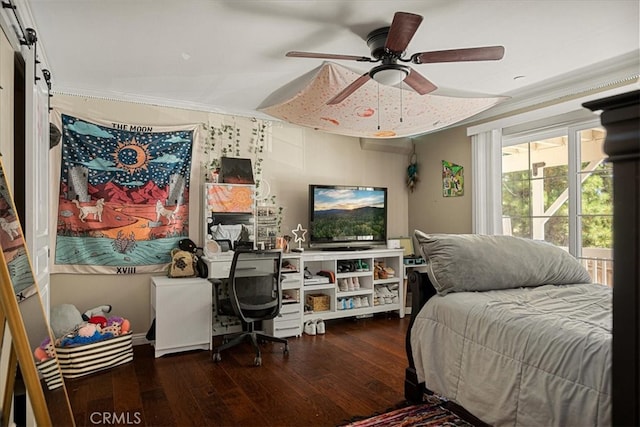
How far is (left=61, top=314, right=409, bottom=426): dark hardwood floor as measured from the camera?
2255mm

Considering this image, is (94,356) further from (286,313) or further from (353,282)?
(353,282)

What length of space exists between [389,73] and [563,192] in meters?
2.25

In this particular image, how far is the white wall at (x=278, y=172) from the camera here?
3463 mm

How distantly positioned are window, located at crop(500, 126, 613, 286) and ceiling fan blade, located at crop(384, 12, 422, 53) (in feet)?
6.80

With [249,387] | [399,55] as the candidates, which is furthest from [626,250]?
[249,387]

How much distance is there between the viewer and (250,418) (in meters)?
2.23

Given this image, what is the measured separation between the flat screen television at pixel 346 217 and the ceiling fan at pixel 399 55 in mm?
1684

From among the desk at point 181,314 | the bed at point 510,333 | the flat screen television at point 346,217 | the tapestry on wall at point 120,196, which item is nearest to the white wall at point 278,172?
the tapestry on wall at point 120,196

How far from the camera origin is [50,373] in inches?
64.3

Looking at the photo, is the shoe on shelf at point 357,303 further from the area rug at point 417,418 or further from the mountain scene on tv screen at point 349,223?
the area rug at point 417,418

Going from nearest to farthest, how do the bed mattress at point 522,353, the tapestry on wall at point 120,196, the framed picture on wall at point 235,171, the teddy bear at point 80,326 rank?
the bed mattress at point 522,353
the teddy bear at point 80,326
the tapestry on wall at point 120,196
the framed picture on wall at point 235,171

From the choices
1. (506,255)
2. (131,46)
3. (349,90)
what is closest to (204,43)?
(131,46)

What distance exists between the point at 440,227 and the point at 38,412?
4.33 m

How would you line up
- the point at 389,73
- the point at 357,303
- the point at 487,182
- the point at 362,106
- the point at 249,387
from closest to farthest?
the point at 389,73
the point at 249,387
the point at 362,106
the point at 487,182
the point at 357,303
